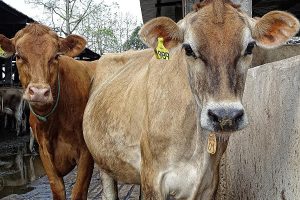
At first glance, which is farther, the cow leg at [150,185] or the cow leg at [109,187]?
the cow leg at [109,187]

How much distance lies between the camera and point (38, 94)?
4.36m

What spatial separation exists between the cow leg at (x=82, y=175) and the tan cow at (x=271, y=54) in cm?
242

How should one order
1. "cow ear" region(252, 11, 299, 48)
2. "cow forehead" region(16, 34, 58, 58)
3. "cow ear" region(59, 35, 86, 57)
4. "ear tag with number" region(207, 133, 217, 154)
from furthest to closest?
"cow ear" region(59, 35, 86, 57) → "cow forehead" region(16, 34, 58, 58) → "ear tag with number" region(207, 133, 217, 154) → "cow ear" region(252, 11, 299, 48)

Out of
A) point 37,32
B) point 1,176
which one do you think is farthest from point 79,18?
point 37,32

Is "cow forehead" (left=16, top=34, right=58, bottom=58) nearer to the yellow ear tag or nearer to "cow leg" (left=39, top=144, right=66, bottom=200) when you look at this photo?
"cow leg" (left=39, top=144, right=66, bottom=200)

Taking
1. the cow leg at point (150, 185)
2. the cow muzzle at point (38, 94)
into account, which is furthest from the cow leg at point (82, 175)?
the cow leg at point (150, 185)

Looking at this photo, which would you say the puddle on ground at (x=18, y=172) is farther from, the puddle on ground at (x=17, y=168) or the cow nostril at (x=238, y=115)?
the cow nostril at (x=238, y=115)

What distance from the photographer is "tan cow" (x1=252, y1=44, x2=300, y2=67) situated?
5.98 metres

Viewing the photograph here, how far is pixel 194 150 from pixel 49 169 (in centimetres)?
235

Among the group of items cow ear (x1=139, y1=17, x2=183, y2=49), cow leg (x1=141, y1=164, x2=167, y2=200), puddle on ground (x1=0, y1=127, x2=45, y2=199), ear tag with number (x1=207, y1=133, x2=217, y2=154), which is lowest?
puddle on ground (x1=0, y1=127, x2=45, y2=199)

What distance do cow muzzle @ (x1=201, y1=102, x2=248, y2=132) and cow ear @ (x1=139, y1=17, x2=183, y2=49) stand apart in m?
0.71

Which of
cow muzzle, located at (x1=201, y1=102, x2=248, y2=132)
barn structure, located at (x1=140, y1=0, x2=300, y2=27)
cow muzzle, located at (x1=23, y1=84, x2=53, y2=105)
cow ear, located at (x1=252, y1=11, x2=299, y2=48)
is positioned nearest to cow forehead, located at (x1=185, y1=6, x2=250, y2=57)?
cow ear, located at (x1=252, y1=11, x2=299, y2=48)

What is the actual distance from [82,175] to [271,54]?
2.85 m

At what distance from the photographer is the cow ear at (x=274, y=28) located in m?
3.08
